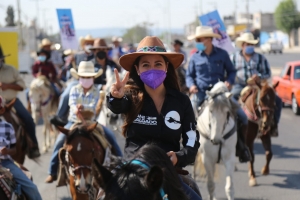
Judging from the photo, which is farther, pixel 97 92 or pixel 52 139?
pixel 52 139

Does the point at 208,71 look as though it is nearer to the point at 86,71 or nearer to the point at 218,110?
the point at 218,110

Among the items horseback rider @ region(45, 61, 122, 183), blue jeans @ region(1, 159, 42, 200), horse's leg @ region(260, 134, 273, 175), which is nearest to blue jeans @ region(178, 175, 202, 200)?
blue jeans @ region(1, 159, 42, 200)

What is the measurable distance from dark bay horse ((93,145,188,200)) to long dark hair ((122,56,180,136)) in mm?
779

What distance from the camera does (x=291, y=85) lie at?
21.8m

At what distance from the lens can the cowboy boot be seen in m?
10.5

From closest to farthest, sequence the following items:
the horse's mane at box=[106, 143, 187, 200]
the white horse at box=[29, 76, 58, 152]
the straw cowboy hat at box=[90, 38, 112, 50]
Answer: the horse's mane at box=[106, 143, 187, 200] < the straw cowboy hat at box=[90, 38, 112, 50] < the white horse at box=[29, 76, 58, 152]

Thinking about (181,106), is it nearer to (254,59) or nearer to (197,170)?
(197,170)

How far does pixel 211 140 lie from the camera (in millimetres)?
9602

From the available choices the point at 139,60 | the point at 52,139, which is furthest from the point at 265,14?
the point at 139,60

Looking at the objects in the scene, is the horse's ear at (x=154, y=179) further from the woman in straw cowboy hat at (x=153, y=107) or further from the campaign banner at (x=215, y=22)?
the campaign banner at (x=215, y=22)

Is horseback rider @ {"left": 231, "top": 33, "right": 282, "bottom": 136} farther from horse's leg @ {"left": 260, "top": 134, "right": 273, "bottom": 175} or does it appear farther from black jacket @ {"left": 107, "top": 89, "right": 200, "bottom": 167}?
black jacket @ {"left": 107, "top": 89, "right": 200, "bottom": 167}

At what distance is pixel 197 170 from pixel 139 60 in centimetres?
576

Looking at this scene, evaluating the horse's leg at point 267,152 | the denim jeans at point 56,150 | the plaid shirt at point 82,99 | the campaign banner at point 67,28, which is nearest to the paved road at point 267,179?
the horse's leg at point 267,152

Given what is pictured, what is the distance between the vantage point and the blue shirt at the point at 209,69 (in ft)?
34.0
